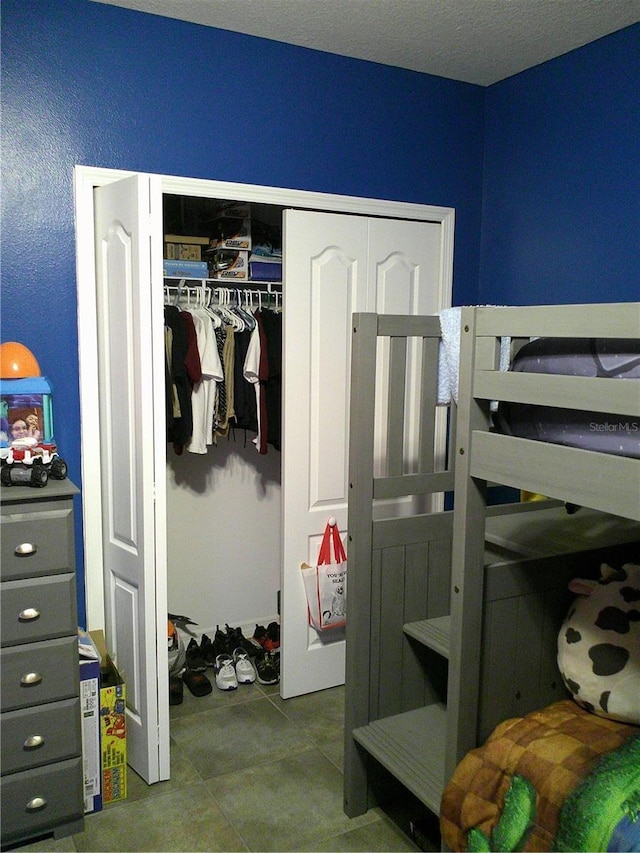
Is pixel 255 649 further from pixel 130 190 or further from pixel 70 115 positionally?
pixel 70 115

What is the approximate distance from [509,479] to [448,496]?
1881 mm

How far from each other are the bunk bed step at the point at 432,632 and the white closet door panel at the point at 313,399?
→ 34.3 inches

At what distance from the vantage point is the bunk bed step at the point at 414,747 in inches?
78.5

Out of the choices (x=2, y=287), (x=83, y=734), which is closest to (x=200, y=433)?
(x=2, y=287)

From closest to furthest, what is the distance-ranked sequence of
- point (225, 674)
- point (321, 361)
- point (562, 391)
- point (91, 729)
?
point (562, 391) → point (91, 729) → point (321, 361) → point (225, 674)

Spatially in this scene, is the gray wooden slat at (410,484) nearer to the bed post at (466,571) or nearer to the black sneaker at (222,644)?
the bed post at (466,571)

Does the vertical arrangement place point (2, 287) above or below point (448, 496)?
above

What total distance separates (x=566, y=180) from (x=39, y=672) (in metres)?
2.67

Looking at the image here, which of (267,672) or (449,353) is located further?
(267,672)

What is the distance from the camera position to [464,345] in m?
1.70

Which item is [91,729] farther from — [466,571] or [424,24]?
[424,24]

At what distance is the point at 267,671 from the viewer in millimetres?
3201

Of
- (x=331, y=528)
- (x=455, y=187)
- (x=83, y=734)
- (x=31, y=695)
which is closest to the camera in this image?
(x=31, y=695)

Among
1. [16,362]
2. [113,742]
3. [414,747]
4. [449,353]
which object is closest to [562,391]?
[449,353]
